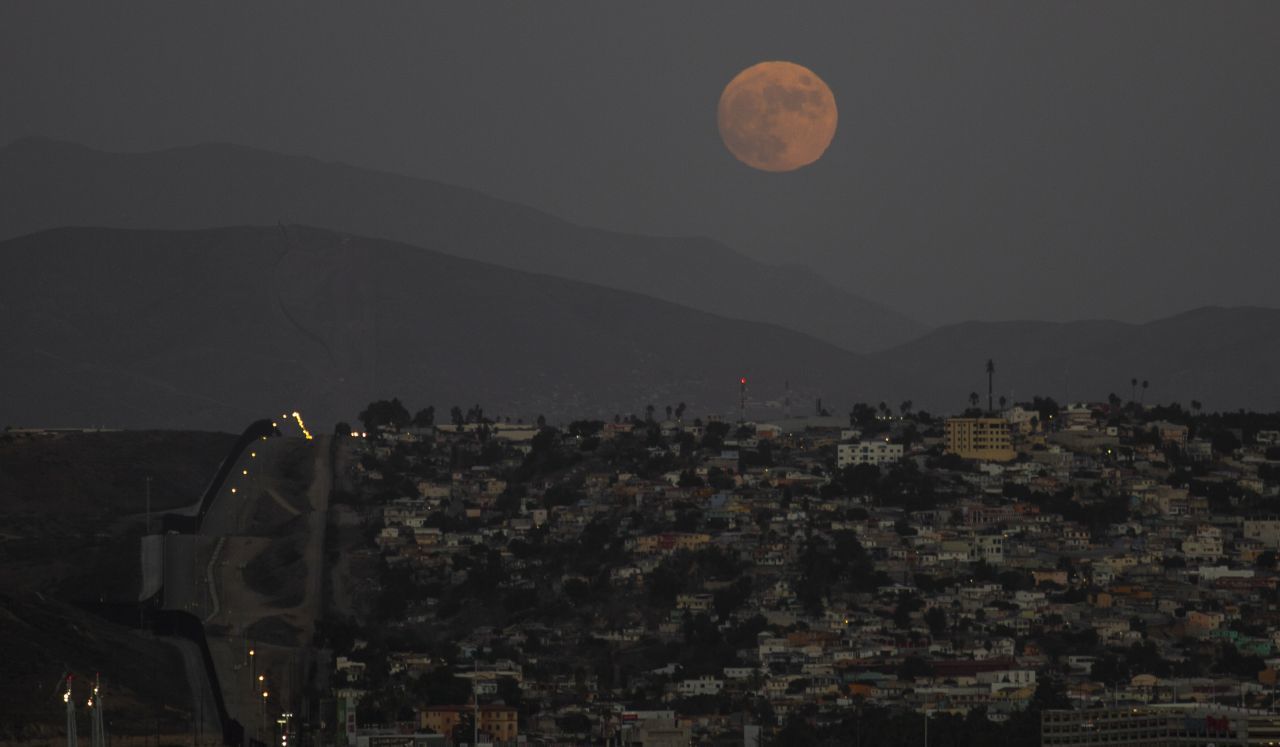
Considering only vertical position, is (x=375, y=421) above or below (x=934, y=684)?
above

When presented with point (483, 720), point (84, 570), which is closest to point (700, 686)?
point (483, 720)

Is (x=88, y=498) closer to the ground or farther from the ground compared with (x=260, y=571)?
farther from the ground

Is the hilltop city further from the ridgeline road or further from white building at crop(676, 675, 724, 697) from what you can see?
the ridgeline road

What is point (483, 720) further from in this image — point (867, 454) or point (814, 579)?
point (867, 454)

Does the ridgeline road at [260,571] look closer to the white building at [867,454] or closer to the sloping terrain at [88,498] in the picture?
→ the sloping terrain at [88,498]

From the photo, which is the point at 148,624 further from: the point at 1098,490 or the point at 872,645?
the point at 1098,490

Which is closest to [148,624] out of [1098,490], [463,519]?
[463,519]
